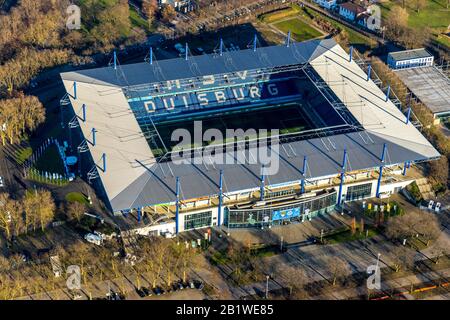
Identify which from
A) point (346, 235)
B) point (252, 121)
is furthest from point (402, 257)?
point (252, 121)

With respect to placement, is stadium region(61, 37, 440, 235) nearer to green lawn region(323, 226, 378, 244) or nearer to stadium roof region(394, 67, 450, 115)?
green lawn region(323, 226, 378, 244)

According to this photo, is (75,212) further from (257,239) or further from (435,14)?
(435,14)

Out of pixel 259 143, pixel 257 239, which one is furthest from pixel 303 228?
pixel 259 143

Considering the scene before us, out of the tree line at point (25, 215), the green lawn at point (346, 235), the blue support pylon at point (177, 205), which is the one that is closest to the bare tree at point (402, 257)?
the green lawn at point (346, 235)

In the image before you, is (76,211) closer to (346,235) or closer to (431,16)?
(346,235)

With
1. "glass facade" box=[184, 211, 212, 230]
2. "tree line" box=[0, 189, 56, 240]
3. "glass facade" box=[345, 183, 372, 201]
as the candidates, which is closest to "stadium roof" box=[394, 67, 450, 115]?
"glass facade" box=[345, 183, 372, 201]

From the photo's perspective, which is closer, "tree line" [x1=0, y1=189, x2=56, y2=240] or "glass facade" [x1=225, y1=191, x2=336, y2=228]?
"tree line" [x1=0, y1=189, x2=56, y2=240]
